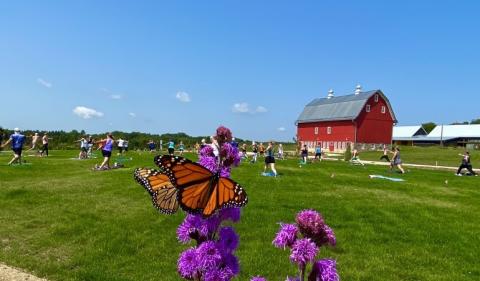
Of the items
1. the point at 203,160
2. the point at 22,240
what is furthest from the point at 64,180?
the point at 203,160

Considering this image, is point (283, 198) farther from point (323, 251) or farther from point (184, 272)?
point (184, 272)

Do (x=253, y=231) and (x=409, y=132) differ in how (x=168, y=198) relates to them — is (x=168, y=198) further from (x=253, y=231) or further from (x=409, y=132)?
(x=409, y=132)

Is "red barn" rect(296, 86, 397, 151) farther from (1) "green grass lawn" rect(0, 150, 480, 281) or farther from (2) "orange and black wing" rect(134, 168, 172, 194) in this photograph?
(2) "orange and black wing" rect(134, 168, 172, 194)

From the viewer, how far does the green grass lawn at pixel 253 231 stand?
385 inches

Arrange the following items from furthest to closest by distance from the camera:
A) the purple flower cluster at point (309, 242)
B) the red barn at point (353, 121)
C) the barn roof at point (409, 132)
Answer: the barn roof at point (409, 132) < the red barn at point (353, 121) < the purple flower cluster at point (309, 242)

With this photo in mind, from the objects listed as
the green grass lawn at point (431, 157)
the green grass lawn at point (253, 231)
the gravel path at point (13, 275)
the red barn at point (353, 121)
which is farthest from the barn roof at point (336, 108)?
the gravel path at point (13, 275)

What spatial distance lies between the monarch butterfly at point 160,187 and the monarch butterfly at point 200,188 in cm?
43

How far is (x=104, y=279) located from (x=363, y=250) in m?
5.83

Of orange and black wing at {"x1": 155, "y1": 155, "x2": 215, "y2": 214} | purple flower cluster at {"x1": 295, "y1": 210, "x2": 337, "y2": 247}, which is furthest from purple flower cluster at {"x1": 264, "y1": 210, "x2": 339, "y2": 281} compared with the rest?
orange and black wing at {"x1": 155, "y1": 155, "x2": 215, "y2": 214}

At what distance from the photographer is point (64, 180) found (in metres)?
21.6

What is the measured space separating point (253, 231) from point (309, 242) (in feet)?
30.6

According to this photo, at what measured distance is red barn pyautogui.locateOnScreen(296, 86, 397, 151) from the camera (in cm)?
7162

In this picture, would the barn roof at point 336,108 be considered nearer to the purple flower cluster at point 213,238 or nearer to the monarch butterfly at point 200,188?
the purple flower cluster at point 213,238

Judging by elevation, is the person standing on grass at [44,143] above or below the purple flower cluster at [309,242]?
Result: above
